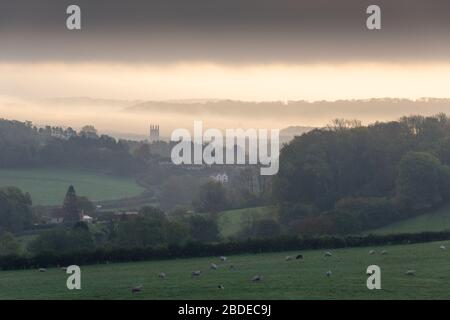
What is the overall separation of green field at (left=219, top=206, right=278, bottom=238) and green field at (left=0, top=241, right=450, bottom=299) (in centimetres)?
1762

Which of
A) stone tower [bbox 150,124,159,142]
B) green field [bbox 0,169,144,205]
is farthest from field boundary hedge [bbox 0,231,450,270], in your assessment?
stone tower [bbox 150,124,159,142]

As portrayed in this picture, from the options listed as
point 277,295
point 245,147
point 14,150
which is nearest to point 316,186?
point 245,147

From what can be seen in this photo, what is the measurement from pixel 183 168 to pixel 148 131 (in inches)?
506

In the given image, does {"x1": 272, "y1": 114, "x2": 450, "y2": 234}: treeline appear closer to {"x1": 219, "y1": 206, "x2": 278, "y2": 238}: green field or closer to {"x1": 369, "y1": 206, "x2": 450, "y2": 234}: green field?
{"x1": 369, "y1": 206, "x2": 450, "y2": 234}: green field

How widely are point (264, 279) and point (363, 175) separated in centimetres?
Result: 4144

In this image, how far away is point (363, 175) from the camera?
69.8 meters

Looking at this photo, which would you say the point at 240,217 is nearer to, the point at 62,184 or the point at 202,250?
the point at 62,184

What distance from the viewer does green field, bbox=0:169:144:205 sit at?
75.5 metres

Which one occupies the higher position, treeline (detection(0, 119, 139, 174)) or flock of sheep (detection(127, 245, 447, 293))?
treeline (detection(0, 119, 139, 174))

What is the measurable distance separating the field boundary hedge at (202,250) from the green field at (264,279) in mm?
844

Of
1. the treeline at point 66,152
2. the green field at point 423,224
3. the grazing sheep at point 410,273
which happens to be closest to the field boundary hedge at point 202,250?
the green field at point 423,224

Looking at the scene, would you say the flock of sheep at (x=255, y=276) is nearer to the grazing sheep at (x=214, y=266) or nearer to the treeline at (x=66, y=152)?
the grazing sheep at (x=214, y=266)

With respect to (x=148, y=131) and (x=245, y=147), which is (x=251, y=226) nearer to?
(x=245, y=147)

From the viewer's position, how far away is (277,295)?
84.0ft
